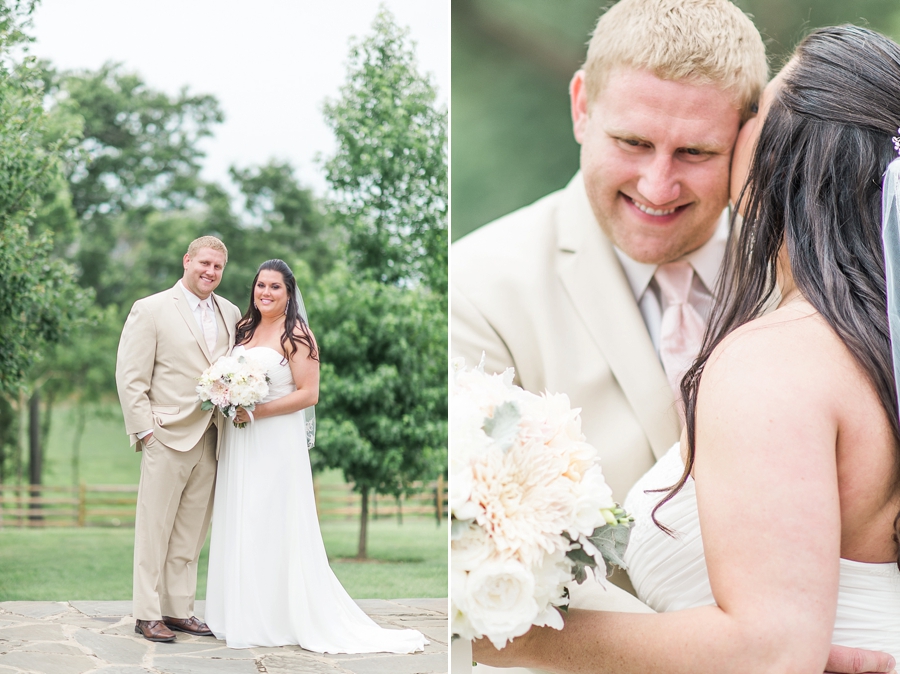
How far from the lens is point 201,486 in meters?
4.64

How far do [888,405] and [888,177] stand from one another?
55 cm

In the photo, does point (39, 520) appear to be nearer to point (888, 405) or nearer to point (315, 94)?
point (315, 94)

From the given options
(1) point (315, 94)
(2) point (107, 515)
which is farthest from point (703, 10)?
(2) point (107, 515)

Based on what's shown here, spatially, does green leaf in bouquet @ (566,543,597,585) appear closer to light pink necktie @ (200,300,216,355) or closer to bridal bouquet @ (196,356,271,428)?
bridal bouquet @ (196,356,271,428)

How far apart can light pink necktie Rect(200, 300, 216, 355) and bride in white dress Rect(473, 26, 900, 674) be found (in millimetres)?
3120

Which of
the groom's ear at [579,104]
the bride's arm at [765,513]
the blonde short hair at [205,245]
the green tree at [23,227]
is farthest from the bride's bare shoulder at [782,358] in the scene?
the green tree at [23,227]

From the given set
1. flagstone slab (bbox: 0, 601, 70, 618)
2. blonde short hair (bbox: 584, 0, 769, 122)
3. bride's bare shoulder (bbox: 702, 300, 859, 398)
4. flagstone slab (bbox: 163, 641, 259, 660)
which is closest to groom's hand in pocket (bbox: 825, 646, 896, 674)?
bride's bare shoulder (bbox: 702, 300, 859, 398)

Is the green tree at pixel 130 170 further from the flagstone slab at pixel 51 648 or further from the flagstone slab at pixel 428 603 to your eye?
the flagstone slab at pixel 51 648

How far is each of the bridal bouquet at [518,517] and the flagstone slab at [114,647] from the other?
295cm

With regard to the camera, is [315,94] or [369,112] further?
[315,94]

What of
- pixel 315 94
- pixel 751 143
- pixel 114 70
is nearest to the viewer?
pixel 751 143

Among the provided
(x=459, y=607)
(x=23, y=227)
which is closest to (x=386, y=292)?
(x=23, y=227)

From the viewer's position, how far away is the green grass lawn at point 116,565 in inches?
256

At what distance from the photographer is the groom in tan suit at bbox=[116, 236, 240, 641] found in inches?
174
